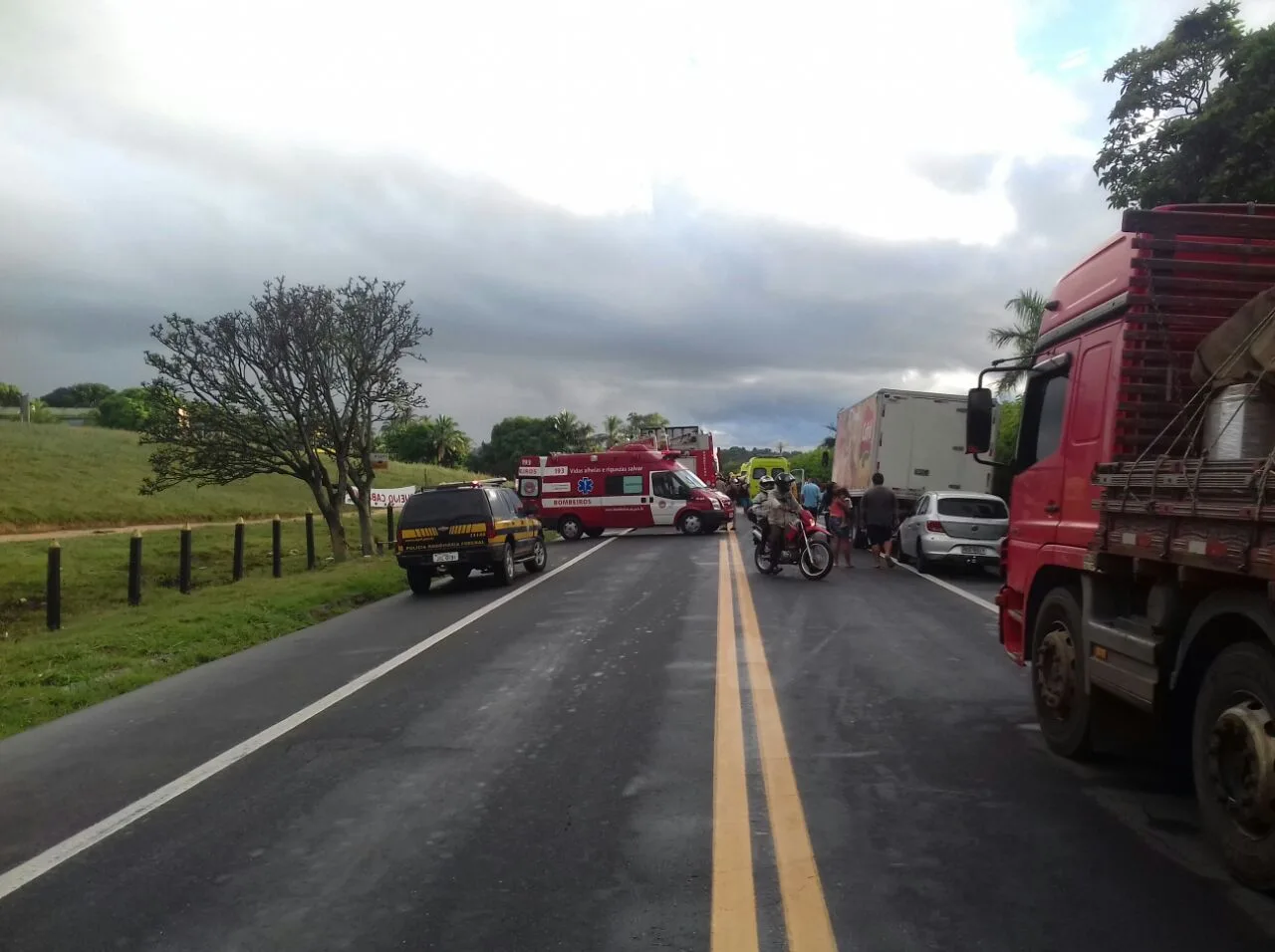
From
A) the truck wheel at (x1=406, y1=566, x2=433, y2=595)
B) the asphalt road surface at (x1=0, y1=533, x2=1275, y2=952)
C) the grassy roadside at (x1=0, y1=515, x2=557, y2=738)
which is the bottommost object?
the grassy roadside at (x1=0, y1=515, x2=557, y2=738)

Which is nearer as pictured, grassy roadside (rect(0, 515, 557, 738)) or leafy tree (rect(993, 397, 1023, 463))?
grassy roadside (rect(0, 515, 557, 738))

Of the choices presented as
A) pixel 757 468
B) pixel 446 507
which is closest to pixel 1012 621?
pixel 446 507

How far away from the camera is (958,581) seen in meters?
16.5

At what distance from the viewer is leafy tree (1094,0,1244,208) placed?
16156mm

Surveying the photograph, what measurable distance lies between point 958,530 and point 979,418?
10.8 m

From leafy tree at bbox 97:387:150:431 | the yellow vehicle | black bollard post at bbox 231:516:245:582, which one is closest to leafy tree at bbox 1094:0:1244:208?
black bollard post at bbox 231:516:245:582

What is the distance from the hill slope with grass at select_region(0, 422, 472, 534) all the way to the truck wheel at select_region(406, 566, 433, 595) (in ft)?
47.3

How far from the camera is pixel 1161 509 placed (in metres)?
4.74

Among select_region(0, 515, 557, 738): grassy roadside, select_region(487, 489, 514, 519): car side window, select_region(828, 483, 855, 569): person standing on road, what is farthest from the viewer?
select_region(828, 483, 855, 569): person standing on road

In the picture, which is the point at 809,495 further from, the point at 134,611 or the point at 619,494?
the point at 134,611

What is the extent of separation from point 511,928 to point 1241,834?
2894 millimetres

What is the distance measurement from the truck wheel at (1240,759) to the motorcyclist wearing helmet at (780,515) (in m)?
12.4

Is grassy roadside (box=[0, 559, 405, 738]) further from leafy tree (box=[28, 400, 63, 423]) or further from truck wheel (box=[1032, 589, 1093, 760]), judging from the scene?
leafy tree (box=[28, 400, 63, 423])

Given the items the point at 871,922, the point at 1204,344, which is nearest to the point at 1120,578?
the point at 1204,344
